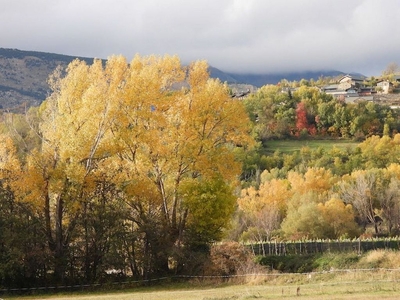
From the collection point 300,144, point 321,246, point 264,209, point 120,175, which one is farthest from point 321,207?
point 300,144

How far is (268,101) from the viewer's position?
136 meters

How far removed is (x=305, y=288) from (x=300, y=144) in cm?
9773

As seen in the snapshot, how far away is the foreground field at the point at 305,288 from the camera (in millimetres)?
18906

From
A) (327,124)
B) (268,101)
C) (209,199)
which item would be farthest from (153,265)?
(268,101)

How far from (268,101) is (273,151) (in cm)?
2822

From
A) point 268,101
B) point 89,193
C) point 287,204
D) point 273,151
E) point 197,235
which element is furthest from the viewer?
point 268,101

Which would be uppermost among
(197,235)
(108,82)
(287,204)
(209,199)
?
(108,82)

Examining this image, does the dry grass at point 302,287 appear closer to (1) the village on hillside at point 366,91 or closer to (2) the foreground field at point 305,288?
(2) the foreground field at point 305,288

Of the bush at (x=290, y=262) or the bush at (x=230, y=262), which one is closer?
the bush at (x=230, y=262)

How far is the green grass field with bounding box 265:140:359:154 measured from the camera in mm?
112375

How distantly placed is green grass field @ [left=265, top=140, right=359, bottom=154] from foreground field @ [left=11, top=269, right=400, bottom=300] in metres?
85.1

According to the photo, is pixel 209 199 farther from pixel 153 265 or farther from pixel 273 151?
pixel 273 151

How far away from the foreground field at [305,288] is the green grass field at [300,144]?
279 ft

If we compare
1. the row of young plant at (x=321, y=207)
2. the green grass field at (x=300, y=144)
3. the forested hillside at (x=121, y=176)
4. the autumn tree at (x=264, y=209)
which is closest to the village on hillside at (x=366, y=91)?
the green grass field at (x=300, y=144)
